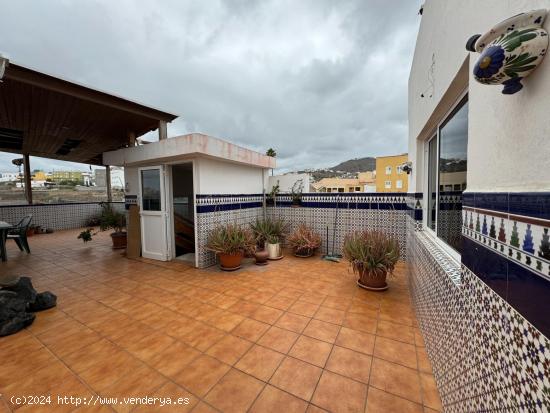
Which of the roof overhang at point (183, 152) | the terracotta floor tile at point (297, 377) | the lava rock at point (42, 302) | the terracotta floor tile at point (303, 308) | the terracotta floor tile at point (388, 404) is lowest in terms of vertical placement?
the terracotta floor tile at point (388, 404)

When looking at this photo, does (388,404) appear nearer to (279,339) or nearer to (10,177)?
(279,339)

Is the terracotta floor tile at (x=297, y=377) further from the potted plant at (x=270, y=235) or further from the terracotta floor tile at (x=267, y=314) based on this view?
the potted plant at (x=270, y=235)

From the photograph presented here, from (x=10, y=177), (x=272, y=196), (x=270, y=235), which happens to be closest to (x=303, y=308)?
(x=270, y=235)

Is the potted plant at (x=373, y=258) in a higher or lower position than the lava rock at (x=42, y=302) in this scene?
higher

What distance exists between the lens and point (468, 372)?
1.10 metres

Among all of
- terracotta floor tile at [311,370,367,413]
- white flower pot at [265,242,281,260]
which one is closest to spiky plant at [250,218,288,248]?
white flower pot at [265,242,281,260]

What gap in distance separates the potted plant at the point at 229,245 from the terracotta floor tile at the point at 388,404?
2.81 meters

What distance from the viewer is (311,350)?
189 cm

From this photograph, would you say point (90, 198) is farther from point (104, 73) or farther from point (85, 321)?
point (85, 321)

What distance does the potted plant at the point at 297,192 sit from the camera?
17.2 feet

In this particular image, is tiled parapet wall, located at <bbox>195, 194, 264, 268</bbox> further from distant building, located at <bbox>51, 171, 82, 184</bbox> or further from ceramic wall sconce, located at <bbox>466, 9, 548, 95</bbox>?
distant building, located at <bbox>51, 171, 82, 184</bbox>

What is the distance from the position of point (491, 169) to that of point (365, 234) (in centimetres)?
233

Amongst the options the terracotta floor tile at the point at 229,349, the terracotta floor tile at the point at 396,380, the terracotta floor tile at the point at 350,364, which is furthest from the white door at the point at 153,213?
the terracotta floor tile at the point at 396,380

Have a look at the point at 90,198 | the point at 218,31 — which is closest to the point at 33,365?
the point at 218,31
